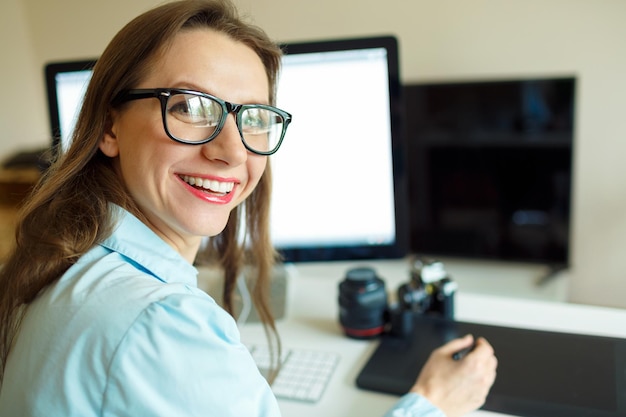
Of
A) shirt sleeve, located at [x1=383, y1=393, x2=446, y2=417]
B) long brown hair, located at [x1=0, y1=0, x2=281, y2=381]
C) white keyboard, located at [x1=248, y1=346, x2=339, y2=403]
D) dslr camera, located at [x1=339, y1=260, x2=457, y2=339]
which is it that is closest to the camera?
long brown hair, located at [x1=0, y1=0, x2=281, y2=381]

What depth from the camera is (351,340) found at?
108 cm

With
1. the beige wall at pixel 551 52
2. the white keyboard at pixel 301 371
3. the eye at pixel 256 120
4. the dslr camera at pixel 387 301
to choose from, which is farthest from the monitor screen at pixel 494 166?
the eye at pixel 256 120

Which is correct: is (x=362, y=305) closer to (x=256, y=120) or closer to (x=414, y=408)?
(x=414, y=408)

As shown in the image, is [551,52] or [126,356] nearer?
[126,356]

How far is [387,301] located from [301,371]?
231mm

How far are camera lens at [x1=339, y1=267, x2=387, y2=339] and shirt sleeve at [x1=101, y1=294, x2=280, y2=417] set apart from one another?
435mm

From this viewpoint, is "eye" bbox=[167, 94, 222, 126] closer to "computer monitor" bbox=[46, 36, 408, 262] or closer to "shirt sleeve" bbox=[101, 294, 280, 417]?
"shirt sleeve" bbox=[101, 294, 280, 417]

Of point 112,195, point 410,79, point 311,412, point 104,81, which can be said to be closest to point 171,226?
point 112,195

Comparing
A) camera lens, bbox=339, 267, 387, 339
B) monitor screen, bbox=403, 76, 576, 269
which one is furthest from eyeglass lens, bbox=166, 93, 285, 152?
monitor screen, bbox=403, 76, 576, 269

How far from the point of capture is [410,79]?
2.36 meters

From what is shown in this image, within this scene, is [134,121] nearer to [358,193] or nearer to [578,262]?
[358,193]

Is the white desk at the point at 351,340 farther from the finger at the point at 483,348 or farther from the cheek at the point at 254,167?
the cheek at the point at 254,167

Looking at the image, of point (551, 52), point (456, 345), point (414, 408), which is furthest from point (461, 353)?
point (551, 52)

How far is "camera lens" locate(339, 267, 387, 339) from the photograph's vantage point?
106 centimetres
